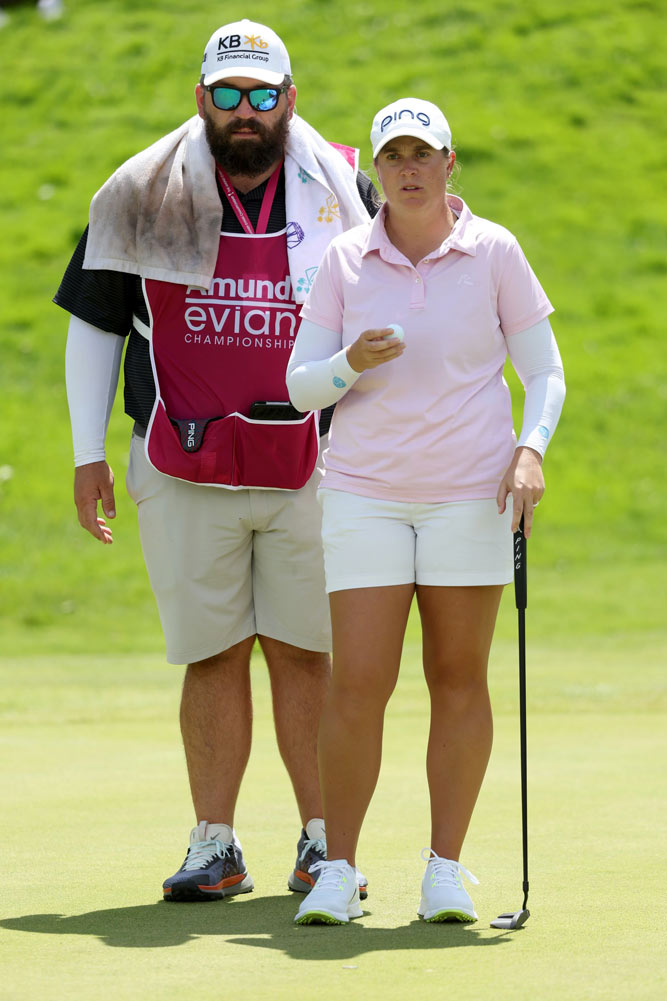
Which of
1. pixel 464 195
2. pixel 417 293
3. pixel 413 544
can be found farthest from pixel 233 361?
pixel 464 195

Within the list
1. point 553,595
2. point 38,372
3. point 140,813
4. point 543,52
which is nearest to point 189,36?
point 543,52

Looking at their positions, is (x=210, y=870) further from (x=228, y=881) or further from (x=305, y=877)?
(x=305, y=877)

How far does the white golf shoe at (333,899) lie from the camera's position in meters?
3.59

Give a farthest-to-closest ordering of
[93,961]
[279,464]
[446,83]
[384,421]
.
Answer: [446,83], [279,464], [384,421], [93,961]

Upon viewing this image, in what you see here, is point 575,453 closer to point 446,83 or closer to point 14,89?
point 446,83

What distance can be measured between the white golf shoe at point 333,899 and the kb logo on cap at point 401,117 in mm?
1675

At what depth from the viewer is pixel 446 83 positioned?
2031 cm

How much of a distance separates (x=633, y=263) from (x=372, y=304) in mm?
15221

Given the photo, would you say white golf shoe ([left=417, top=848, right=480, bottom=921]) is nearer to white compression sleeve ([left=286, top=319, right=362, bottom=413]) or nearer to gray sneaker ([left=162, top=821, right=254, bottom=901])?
gray sneaker ([left=162, top=821, right=254, bottom=901])

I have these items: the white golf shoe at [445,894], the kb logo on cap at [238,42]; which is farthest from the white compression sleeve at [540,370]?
the kb logo on cap at [238,42]

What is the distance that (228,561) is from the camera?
14.0ft

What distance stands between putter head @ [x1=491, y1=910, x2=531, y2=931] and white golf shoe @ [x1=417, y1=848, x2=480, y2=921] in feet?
0.30

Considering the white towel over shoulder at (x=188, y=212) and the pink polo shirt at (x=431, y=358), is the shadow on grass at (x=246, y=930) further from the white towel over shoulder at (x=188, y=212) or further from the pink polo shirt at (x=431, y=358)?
the white towel over shoulder at (x=188, y=212)

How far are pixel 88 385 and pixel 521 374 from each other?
1179 millimetres
